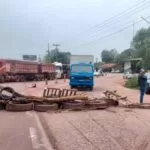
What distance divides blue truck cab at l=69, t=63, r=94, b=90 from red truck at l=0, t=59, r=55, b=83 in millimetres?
22830

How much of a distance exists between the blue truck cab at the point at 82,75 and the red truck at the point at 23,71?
22.8 metres

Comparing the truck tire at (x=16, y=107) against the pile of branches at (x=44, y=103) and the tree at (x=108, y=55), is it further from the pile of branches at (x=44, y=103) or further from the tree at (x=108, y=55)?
the tree at (x=108, y=55)

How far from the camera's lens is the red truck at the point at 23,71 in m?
63.8

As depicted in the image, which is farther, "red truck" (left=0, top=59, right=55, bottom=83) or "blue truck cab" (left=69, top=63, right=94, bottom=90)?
"red truck" (left=0, top=59, right=55, bottom=83)

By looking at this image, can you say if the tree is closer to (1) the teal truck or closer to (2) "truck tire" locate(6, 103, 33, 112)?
(1) the teal truck

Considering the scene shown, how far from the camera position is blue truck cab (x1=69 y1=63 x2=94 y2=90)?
4062cm

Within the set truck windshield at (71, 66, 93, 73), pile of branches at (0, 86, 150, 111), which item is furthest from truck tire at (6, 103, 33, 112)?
truck windshield at (71, 66, 93, 73)

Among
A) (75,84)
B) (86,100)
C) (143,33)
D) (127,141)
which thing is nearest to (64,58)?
(143,33)

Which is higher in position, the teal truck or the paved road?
the teal truck

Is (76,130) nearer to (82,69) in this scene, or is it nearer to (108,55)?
(82,69)

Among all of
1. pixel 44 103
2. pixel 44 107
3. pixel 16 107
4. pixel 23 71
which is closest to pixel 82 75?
pixel 44 103

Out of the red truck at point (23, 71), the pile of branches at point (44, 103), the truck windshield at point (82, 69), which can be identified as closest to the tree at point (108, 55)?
the red truck at point (23, 71)

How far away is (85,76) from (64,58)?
99.8 metres

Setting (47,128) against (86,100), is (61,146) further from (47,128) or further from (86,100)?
(86,100)
